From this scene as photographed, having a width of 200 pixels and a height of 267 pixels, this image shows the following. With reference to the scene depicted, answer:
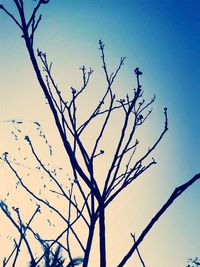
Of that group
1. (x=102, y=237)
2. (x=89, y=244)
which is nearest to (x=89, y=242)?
(x=89, y=244)

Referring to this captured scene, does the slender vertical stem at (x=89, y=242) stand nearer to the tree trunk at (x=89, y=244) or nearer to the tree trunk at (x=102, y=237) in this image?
the tree trunk at (x=89, y=244)

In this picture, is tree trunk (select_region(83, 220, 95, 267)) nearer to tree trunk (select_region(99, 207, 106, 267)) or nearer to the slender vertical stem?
the slender vertical stem

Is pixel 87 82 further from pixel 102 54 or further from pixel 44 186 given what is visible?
pixel 44 186

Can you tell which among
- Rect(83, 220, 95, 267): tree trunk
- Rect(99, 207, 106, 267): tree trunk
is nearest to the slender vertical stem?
Rect(83, 220, 95, 267): tree trunk

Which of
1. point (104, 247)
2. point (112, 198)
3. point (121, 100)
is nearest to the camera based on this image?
point (104, 247)

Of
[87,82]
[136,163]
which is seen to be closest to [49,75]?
[87,82]

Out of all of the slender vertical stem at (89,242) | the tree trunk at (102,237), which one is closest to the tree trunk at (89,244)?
the slender vertical stem at (89,242)

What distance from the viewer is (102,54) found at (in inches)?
138

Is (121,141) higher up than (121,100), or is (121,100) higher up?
(121,100)

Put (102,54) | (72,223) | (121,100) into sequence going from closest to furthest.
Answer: (72,223) < (121,100) < (102,54)

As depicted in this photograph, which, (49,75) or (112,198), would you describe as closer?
(112,198)

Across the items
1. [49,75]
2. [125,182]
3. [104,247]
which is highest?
[49,75]

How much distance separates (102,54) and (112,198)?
5.81 feet

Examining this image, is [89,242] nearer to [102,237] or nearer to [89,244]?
[89,244]
